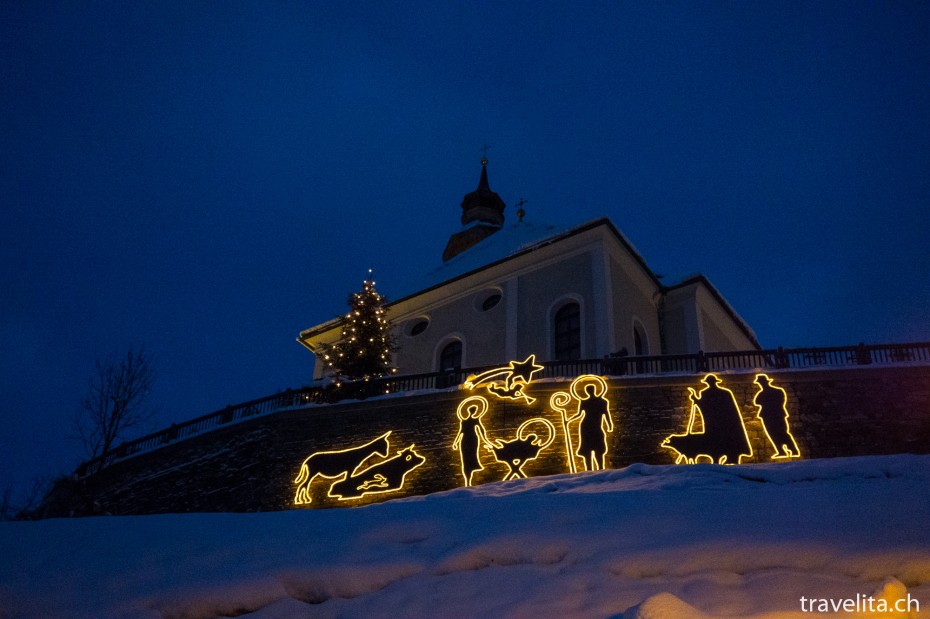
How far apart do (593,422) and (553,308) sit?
6.73 meters

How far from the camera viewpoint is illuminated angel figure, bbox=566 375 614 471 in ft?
54.7

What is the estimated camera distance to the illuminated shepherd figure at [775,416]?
620 inches

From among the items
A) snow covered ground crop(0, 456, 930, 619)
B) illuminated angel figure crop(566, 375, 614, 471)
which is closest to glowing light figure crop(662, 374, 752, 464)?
illuminated angel figure crop(566, 375, 614, 471)

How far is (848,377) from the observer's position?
1653 cm

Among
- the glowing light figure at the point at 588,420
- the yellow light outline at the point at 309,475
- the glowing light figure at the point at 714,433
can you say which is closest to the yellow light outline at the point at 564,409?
the glowing light figure at the point at 588,420

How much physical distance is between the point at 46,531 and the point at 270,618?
18.6 feet

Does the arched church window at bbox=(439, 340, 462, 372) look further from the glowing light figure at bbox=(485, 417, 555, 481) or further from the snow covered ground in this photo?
the snow covered ground

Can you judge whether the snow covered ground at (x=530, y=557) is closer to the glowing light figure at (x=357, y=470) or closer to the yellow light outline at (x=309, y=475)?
the glowing light figure at (x=357, y=470)

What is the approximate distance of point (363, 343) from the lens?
2261 centimetres

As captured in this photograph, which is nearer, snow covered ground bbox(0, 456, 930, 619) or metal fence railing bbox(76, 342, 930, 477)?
snow covered ground bbox(0, 456, 930, 619)

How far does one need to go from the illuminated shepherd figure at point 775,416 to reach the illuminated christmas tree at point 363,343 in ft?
36.5

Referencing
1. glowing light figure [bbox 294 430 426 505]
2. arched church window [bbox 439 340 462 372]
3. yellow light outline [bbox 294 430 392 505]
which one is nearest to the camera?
glowing light figure [bbox 294 430 426 505]

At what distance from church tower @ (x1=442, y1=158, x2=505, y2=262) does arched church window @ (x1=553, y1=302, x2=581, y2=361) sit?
53.0ft

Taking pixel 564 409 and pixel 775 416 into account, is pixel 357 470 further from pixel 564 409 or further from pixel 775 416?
pixel 775 416
